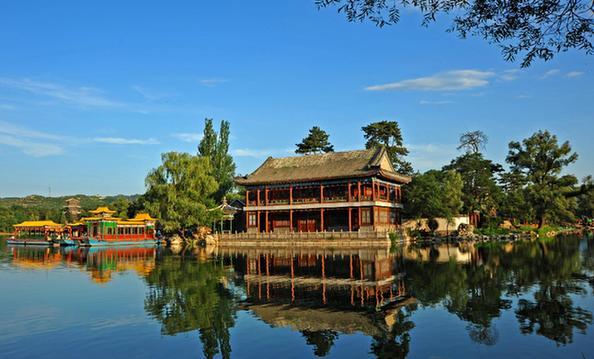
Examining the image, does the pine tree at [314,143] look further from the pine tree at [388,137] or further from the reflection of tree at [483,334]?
the reflection of tree at [483,334]

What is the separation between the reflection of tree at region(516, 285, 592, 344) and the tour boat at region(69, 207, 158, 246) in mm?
54316

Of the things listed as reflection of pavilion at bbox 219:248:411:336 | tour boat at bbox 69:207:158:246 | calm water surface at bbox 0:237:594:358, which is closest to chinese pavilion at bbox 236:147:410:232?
tour boat at bbox 69:207:158:246

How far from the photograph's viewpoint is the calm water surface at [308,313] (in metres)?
12.0

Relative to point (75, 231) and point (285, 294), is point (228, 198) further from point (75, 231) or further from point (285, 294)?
point (285, 294)

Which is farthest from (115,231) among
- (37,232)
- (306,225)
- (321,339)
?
(321,339)

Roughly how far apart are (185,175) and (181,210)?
4738 millimetres

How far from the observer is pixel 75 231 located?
7212 cm

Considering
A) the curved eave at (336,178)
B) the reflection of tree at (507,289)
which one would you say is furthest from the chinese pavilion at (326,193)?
the reflection of tree at (507,289)

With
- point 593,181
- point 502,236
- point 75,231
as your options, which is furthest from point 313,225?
point 593,181

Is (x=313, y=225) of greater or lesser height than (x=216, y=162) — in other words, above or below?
below

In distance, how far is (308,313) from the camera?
15719mm

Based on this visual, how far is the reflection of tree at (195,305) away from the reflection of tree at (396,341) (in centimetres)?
358

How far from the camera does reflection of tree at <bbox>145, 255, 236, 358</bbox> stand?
1344cm

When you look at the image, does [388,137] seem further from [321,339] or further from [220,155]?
[321,339]
